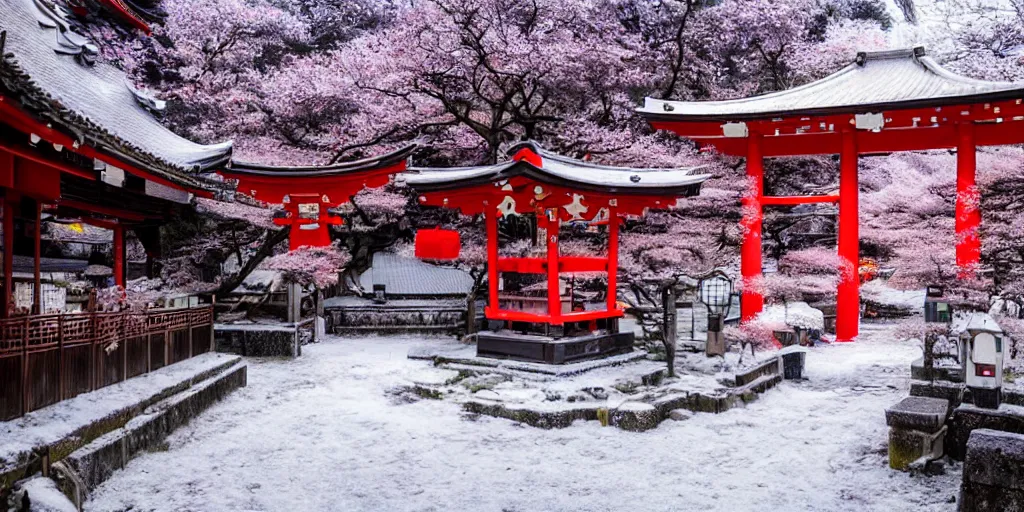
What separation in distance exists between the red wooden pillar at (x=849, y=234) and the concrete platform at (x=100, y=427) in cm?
1170

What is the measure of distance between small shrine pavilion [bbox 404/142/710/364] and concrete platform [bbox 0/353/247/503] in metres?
4.86

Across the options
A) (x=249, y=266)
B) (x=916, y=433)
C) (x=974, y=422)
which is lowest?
(x=916, y=433)

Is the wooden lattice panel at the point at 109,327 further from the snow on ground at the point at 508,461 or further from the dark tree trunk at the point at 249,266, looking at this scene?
the dark tree trunk at the point at 249,266

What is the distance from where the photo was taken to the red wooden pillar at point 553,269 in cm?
1112

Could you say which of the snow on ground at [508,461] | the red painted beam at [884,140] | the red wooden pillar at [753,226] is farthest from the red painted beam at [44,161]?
the red painted beam at [884,140]

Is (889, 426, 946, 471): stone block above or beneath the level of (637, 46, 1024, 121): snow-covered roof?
beneath

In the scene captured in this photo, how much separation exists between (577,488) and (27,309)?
21.3 feet

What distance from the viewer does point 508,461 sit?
670 cm

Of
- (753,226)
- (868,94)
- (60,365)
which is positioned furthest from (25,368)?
(868,94)

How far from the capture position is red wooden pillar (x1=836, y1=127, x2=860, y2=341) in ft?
42.8

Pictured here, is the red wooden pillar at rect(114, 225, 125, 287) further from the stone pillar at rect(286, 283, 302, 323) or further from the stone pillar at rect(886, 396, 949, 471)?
the stone pillar at rect(886, 396, 949, 471)

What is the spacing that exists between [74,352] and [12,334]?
3.30ft

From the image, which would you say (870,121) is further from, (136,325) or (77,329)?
(77,329)

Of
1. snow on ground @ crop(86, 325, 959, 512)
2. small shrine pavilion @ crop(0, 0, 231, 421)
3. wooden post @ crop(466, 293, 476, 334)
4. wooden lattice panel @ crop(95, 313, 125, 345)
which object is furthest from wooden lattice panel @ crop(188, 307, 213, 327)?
wooden post @ crop(466, 293, 476, 334)
